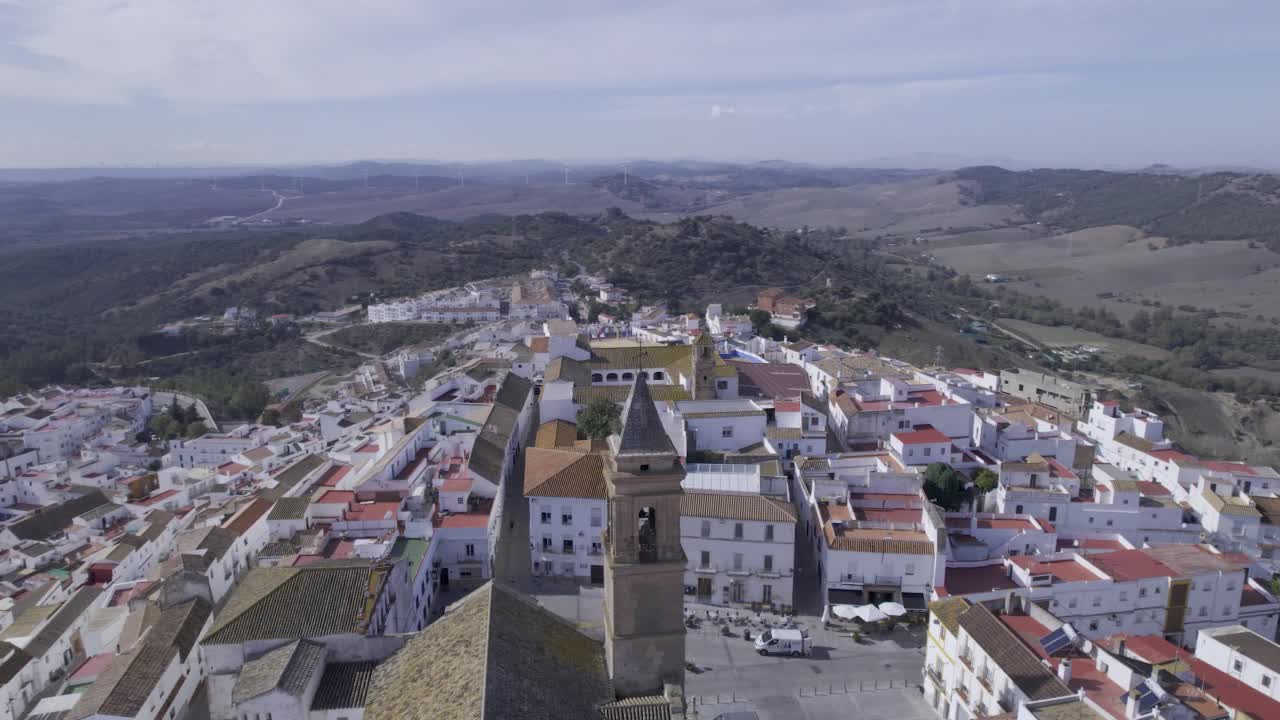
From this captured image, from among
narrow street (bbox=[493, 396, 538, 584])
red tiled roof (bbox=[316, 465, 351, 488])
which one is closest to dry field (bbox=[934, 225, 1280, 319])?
narrow street (bbox=[493, 396, 538, 584])

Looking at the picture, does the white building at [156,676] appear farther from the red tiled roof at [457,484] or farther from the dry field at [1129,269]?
the dry field at [1129,269]

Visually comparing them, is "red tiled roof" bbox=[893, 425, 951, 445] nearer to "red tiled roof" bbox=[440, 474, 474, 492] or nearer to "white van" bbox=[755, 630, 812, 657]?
"white van" bbox=[755, 630, 812, 657]

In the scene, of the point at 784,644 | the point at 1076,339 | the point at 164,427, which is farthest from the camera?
the point at 1076,339

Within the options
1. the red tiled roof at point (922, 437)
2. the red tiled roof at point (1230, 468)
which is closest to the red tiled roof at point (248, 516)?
the red tiled roof at point (922, 437)

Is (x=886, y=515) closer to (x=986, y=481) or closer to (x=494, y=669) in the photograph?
A: (x=986, y=481)

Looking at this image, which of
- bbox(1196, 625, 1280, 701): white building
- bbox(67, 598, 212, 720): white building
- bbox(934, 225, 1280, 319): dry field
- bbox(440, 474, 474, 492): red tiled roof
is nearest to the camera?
bbox(67, 598, 212, 720): white building

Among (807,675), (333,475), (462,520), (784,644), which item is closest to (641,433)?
(807,675)
